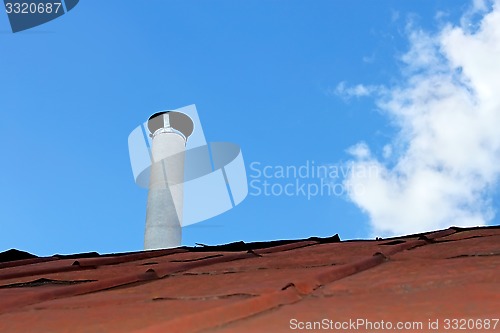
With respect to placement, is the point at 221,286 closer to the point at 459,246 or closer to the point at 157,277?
the point at 157,277

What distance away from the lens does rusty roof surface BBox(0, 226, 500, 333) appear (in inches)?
63.8

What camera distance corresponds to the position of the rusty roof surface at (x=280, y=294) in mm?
1621

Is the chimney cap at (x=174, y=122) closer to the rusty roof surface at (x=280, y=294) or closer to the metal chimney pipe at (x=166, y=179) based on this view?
the metal chimney pipe at (x=166, y=179)

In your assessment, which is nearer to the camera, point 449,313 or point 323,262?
→ point 449,313

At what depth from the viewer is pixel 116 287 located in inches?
108

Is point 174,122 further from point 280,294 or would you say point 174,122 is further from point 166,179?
point 280,294

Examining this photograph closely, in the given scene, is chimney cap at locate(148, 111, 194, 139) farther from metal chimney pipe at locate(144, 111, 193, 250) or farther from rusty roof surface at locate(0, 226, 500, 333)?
rusty roof surface at locate(0, 226, 500, 333)

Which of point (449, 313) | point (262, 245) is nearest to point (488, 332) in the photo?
point (449, 313)

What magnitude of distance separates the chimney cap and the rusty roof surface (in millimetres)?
9362

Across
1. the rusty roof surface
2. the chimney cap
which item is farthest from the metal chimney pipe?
the rusty roof surface

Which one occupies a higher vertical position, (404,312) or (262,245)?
(262,245)

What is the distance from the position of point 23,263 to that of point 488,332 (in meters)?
4.10

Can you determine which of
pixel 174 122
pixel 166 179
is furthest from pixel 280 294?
pixel 174 122

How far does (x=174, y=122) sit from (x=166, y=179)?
4.66 feet
